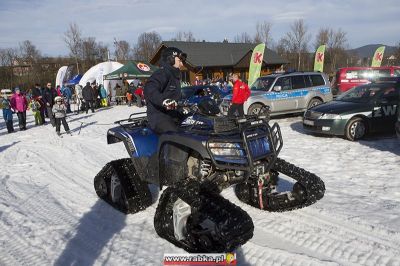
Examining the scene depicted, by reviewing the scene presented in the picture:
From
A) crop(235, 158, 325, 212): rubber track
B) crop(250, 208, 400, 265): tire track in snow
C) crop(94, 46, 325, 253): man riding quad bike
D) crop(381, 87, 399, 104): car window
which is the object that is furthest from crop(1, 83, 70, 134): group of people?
crop(381, 87, 399, 104): car window

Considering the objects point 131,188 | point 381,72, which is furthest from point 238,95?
point 381,72

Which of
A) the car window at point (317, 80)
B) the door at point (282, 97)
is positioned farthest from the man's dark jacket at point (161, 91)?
the car window at point (317, 80)

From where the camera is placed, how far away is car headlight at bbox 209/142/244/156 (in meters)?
3.63

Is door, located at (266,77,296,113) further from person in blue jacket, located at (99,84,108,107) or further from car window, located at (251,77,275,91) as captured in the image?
person in blue jacket, located at (99,84,108,107)

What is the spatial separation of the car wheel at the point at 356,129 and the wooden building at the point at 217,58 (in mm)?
29293

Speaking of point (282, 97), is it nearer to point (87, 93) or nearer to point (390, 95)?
point (390, 95)

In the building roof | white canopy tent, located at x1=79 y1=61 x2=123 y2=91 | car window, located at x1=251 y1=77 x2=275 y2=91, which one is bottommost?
car window, located at x1=251 y1=77 x2=275 y2=91

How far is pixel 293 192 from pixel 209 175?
129cm

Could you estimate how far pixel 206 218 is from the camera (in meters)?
3.63

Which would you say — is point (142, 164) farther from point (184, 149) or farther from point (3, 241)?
point (3, 241)

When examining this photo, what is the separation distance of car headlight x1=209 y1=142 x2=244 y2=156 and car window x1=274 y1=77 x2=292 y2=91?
10.5 meters

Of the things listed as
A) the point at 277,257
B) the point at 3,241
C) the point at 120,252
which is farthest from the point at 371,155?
the point at 3,241

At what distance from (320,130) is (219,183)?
6.53 m

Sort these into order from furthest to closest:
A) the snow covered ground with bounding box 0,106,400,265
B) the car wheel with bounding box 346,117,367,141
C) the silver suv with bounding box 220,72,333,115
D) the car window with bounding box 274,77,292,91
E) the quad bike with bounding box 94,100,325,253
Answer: the car window with bounding box 274,77,292,91, the silver suv with bounding box 220,72,333,115, the car wheel with bounding box 346,117,367,141, the snow covered ground with bounding box 0,106,400,265, the quad bike with bounding box 94,100,325,253
